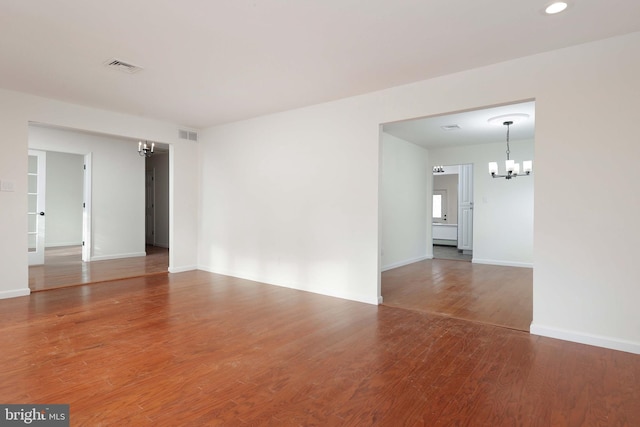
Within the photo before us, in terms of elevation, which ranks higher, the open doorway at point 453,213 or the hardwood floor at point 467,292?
the open doorway at point 453,213

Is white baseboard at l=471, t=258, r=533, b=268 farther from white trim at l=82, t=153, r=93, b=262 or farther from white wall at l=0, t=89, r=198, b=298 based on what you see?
white trim at l=82, t=153, r=93, b=262

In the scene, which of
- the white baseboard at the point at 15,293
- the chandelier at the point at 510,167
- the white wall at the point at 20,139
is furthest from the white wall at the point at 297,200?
the chandelier at the point at 510,167

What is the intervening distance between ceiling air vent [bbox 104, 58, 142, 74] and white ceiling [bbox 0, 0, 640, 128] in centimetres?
7

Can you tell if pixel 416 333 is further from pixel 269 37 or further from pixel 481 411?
pixel 269 37

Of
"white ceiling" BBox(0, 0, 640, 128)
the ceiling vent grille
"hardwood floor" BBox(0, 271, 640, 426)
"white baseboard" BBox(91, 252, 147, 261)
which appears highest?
"white ceiling" BBox(0, 0, 640, 128)

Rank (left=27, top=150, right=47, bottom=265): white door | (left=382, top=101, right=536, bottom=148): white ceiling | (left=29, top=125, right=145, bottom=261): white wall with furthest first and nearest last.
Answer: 1. (left=29, top=125, right=145, bottom=261): white wall
2. (left=27, top=150, right=47, bottom=265): white door
3. (left=382, top=101, right=536, bottom=148): white ceiling

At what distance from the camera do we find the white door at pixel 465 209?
938 cm

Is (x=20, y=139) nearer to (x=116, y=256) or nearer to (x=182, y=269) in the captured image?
(x=182, y=269)

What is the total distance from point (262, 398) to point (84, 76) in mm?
3959

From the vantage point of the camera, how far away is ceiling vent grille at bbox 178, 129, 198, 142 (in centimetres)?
626

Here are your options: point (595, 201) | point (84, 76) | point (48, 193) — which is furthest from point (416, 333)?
point (48, 193)

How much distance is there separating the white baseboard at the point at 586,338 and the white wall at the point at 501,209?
14.5ft

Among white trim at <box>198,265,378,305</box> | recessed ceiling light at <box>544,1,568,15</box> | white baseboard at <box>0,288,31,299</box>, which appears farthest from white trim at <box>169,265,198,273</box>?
recessed ceiling light at <box>544,1,568,15</box>

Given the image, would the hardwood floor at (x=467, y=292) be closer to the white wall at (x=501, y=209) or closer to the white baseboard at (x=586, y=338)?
the white baseboard at (x=586, y=338)
